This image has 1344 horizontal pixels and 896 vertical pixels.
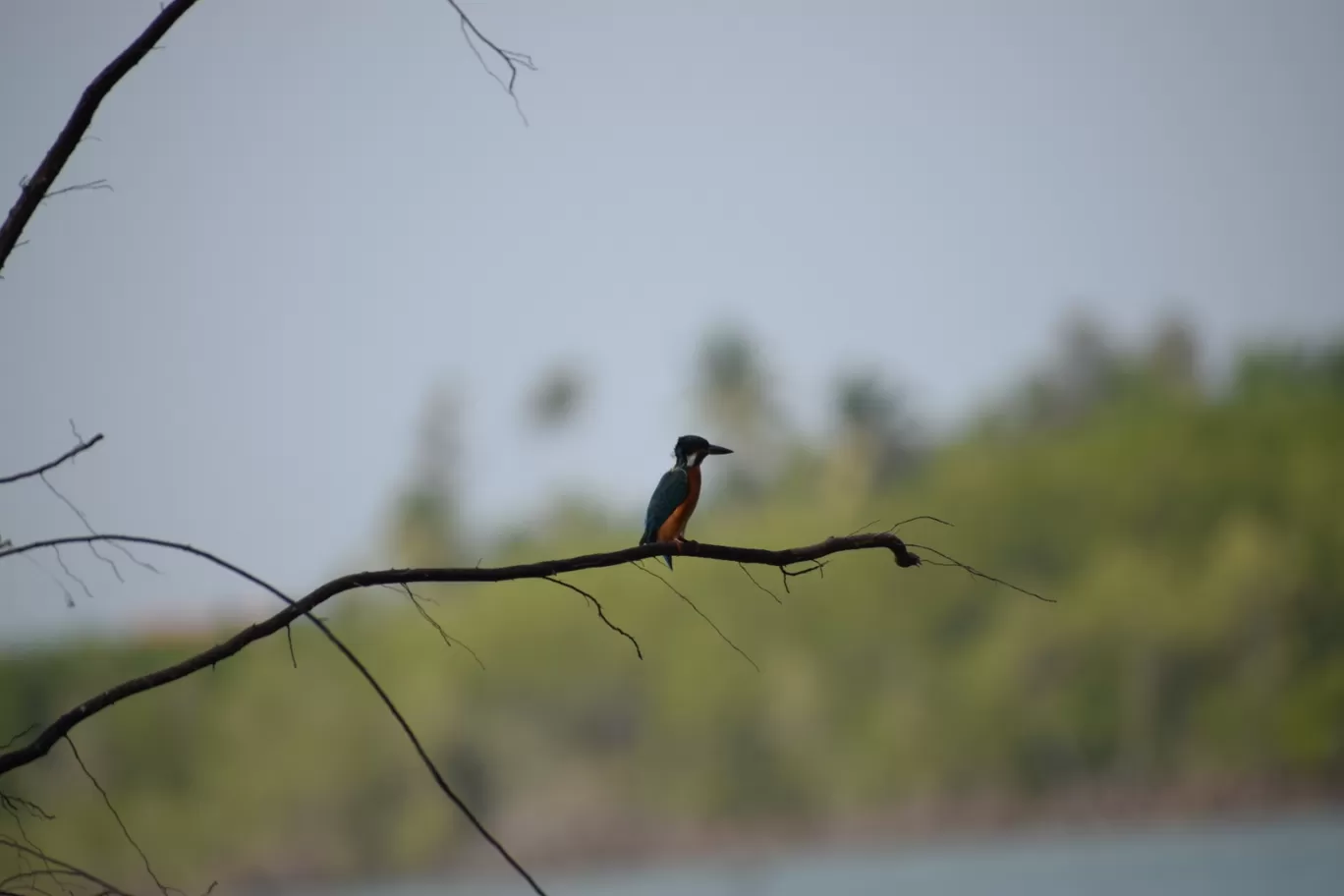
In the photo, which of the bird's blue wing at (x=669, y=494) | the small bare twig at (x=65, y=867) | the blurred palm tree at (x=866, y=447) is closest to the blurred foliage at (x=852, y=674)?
the blurred palm tree at (x=866, y=447)

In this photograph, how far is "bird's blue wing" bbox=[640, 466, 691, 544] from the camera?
4820mm

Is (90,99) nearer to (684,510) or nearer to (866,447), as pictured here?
(684,510)

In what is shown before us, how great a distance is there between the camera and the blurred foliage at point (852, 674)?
172 ft

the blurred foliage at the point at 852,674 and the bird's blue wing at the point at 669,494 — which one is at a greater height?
the blurred foliage at the point at 852,674

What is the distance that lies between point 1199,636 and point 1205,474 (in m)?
9.69

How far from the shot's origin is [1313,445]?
62.2 metres

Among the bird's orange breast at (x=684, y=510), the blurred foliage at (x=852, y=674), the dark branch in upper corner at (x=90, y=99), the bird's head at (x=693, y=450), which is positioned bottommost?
the dark branch in upper corner at (x=90, y=99)

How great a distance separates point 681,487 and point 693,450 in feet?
0.41

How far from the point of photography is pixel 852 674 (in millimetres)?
60312

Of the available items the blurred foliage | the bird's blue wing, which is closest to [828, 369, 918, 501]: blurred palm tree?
the blurred foliage

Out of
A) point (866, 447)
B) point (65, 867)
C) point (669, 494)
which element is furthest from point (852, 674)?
point (65, 867)

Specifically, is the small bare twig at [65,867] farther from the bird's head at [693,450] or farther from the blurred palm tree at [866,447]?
the blurred palm tree at [866,447]

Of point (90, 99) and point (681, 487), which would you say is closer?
point (90, 99)

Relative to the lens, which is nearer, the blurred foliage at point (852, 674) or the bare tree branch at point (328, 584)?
the bare tree branch at point (328, 584)
